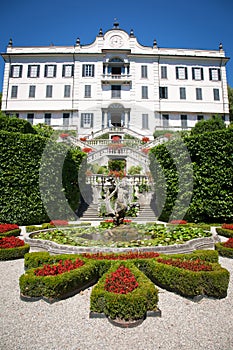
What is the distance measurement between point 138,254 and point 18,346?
11.9ft

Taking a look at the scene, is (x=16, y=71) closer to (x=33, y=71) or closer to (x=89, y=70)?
(x=33, y=71)

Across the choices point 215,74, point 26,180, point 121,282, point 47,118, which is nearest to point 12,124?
point 26,180

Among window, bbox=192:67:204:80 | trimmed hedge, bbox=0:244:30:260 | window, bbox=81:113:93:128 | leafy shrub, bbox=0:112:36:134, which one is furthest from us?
window, bbox=192:67:204:80

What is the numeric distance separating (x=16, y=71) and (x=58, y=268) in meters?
35.5

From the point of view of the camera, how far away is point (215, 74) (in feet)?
110

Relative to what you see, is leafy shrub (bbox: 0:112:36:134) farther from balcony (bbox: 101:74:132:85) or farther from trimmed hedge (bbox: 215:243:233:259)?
balcony (bbox: 101:74:132:85)

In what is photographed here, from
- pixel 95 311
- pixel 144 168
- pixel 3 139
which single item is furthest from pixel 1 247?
pixel 144 168

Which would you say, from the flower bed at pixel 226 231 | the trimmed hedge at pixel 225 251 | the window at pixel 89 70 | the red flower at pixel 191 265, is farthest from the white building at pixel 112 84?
the red flower at pixel 191 265

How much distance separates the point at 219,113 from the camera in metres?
32.7

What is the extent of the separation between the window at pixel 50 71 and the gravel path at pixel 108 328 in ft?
111

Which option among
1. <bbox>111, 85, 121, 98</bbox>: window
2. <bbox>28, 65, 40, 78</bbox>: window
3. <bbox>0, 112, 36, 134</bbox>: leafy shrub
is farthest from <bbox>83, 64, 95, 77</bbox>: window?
<bbox>0, 112, 36, 134</bbox>: leafy shrub

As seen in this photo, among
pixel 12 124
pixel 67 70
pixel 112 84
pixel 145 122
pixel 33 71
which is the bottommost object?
pixel 12 124

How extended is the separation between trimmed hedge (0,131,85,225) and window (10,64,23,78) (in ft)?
79.7

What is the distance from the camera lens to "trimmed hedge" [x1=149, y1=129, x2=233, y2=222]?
12352mm
